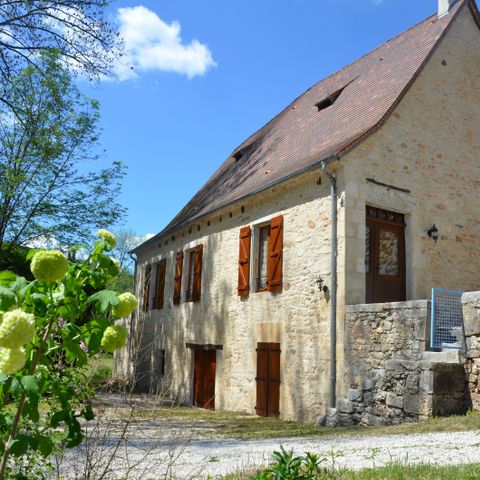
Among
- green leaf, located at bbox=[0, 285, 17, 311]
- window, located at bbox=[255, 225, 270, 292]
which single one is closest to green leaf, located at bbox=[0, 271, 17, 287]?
green leaf, located at bbox=[0, 285, 17, 311]

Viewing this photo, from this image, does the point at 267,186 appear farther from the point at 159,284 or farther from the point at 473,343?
the point at 159,284

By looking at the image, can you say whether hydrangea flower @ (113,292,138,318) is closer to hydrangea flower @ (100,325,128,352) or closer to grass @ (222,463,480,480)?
hydrangea flower @ (100,325,128,352)

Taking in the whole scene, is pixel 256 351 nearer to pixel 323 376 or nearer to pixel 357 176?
pixel 323 376

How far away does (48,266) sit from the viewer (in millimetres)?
1977

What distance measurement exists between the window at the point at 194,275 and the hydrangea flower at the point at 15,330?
11.1 metres

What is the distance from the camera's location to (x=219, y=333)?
38.3 feet

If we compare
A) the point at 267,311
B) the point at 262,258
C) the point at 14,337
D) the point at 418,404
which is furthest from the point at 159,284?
the point at 14,337

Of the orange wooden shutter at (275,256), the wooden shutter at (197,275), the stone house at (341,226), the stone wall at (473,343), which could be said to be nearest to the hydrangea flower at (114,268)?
the stone house at (341,226)

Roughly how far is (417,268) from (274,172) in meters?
3.56

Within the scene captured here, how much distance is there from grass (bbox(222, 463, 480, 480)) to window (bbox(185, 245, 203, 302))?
9.08 m

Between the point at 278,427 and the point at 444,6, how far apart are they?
9037 millimetres

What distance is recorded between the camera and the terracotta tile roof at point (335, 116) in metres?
9.82

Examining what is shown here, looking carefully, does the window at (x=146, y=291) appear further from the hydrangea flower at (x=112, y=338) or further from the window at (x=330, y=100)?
the hydrangea flower at (x=112, y=338)

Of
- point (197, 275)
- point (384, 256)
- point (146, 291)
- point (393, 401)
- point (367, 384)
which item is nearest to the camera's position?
point (393, 401)
